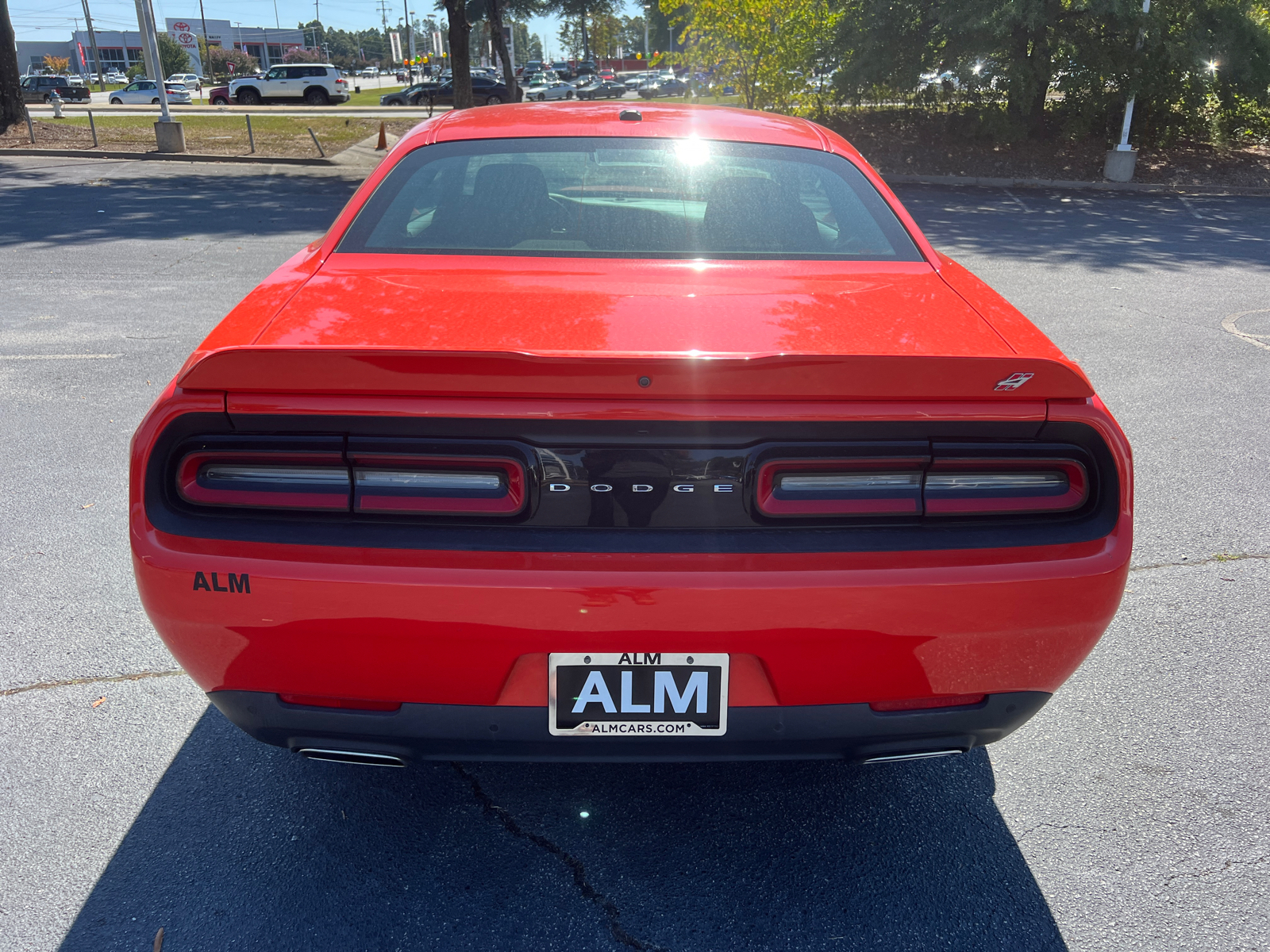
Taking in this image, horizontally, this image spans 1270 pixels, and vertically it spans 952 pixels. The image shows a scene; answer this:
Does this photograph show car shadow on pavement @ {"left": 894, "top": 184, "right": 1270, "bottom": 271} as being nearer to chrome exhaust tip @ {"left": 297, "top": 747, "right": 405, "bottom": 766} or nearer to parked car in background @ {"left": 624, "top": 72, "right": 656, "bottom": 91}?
chrome exhaust tip @ {"left": 297, "top": 747, "right": 405, "bottom": 766}

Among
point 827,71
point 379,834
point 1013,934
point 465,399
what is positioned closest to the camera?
point 465,399

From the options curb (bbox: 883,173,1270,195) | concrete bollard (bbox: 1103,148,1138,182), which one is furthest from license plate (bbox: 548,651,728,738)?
concrete bollard (bbox: 1103,148,1138,182)

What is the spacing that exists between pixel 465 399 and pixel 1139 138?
22.5 m

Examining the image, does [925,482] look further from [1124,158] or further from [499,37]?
[499,37]

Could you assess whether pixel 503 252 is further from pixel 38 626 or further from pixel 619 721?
pixel 38 626

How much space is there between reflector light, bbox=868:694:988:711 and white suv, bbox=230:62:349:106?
47072 millimetres

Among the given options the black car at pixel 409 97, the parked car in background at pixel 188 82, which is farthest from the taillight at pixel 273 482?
the parked car in background at pixel 188 82

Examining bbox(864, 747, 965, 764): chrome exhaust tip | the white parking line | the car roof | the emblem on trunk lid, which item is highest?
the car roof

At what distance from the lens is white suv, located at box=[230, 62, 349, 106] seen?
4288 cm

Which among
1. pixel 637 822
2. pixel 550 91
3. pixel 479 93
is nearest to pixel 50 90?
pixel 479 93

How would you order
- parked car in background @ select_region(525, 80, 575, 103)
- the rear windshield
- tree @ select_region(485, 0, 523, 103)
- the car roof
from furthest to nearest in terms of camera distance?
parked car in background @ select_region(525, 80, 575, 103), tree @ select_region(485, 0, 523, 103), the car roof, the rear windshield

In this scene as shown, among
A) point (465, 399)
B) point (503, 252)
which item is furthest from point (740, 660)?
point (503, 252)

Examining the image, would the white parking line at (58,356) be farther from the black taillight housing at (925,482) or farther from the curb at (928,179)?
the curb at (928,179)

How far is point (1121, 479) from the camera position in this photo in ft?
6.31
